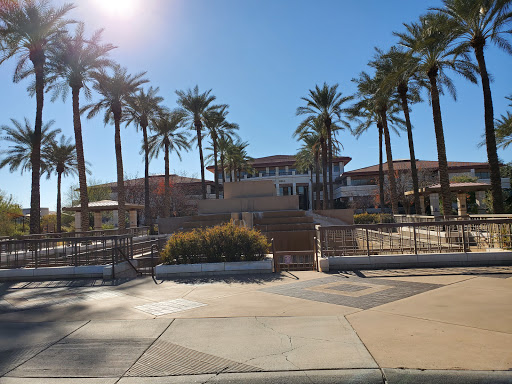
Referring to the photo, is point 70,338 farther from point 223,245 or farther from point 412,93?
point 412,93

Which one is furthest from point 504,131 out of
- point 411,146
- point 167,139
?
point 167,139

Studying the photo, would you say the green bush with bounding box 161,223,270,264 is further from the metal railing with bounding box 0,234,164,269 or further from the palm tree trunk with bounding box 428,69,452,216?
the palm tree trunk with bounding box 428,69,452,216

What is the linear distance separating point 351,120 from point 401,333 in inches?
1419

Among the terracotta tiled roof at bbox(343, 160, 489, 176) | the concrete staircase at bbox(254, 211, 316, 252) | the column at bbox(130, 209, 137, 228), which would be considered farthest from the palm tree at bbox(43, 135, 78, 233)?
the terracotta tiled roof at bbox(343, 160, 489, 176)

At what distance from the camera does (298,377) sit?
395 centimetres

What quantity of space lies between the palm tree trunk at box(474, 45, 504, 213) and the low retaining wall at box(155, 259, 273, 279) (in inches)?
571

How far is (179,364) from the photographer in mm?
A: 4430

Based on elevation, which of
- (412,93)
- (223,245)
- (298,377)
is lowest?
(298,377)

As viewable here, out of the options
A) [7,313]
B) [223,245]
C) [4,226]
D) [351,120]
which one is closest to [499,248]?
[223,245]

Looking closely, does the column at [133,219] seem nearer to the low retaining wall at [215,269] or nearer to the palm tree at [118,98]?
the palm tree at [118,98]

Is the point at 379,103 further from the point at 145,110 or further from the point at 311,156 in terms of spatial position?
the point at 311,156

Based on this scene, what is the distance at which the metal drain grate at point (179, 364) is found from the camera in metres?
4.21

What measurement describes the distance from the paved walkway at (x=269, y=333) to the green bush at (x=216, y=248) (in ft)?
7.04

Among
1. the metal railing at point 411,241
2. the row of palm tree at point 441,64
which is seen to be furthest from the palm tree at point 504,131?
the metal railing at point 411,241
